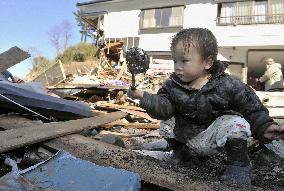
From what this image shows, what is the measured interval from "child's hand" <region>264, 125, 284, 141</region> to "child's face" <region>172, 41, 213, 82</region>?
Result: 0.62m

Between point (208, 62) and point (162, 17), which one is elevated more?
point (162, 17)

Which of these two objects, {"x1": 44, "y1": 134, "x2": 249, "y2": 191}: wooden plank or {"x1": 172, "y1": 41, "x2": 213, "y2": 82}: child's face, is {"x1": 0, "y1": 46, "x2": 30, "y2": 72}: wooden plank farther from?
{"x1": 172, "y1": 41, "x2": 213, "y2": 82}: child's face

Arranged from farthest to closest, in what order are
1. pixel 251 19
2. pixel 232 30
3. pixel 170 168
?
pixel 232 30 < pixel 251 19 < pixel 170 168

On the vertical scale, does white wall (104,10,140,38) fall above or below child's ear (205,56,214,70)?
above

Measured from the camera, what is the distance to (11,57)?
490 centimetres

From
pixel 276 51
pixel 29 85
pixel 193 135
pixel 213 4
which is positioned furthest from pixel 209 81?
pixel 213 4

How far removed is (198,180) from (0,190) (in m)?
0.98

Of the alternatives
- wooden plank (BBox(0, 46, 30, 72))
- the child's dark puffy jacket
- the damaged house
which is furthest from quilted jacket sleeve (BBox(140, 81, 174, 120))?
the damaged house

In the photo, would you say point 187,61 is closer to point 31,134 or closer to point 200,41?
point 200,41

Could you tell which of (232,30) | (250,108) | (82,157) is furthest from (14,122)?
(232,30)

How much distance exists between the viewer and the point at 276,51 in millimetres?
19828

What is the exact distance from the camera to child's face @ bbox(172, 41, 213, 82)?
2541 millimetres

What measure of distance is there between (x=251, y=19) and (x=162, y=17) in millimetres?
5671

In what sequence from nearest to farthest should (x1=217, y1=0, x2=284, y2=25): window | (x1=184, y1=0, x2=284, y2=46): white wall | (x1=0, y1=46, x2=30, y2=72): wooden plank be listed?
(x1=0, y1=46, x2=30, y2=72): wooden plank → (x1=184, y1=0, x2=284, y2=46): white wall → (x1=217, y1=0, x2=284, y2=25): window
